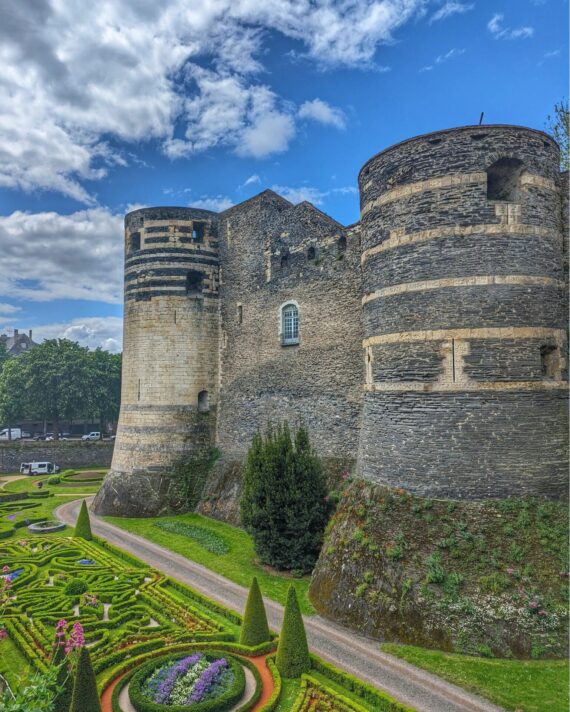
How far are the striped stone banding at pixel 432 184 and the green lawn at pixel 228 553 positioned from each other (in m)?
12.8

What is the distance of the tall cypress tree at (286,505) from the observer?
18.8 metres

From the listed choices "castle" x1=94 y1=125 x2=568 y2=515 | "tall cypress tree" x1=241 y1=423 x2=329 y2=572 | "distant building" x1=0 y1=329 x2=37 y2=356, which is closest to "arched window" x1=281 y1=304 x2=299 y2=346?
"castle" x1=94 y1=125 x2=568 y2=515

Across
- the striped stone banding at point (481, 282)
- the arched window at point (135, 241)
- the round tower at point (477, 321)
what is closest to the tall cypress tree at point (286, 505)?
the round tower at point (477, 321)

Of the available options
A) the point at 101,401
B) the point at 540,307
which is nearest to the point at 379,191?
the point at 540,307

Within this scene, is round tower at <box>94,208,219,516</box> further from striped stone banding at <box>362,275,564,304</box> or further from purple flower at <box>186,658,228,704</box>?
striped stone banding at <box>362,275,564,304</box>

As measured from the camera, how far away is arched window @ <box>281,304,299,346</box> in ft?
83.0

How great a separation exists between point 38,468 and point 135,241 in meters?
25.3

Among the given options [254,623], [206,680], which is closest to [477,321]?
[254,623]

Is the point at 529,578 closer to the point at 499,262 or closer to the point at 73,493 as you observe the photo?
the point at 499,262

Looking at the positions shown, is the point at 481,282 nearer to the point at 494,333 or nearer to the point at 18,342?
the point at 494,333

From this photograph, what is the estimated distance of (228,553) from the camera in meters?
21.7

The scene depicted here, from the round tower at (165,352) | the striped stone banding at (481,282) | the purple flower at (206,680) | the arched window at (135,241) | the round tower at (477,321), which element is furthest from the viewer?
the arched window at (135,241)

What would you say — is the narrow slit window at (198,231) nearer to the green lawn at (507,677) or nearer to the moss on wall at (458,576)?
the moss on wall at (458,576)

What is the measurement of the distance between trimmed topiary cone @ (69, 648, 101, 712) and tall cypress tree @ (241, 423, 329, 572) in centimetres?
926
